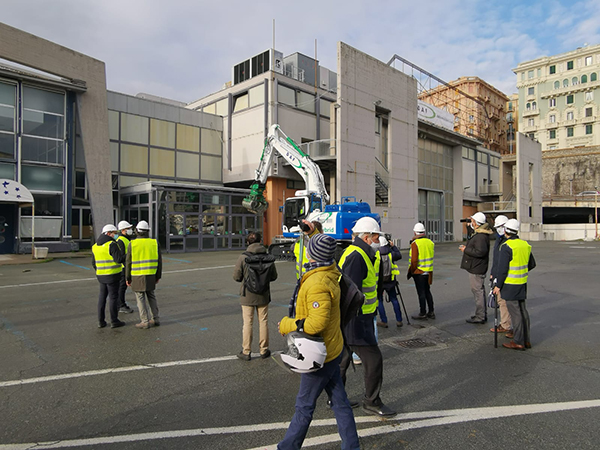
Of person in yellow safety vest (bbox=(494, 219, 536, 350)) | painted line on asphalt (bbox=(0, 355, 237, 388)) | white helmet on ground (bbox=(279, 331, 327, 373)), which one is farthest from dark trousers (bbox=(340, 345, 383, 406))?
person in yellow safety vest (bbox=(494, 219, 536, 350))

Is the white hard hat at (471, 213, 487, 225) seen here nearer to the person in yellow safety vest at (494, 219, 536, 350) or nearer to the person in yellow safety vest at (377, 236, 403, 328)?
the person in yellow safety vest at (494, 219, 536, 350)

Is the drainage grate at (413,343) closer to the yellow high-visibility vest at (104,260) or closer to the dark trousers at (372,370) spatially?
the dark trousers at (372,370)

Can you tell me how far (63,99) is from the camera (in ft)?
69.7

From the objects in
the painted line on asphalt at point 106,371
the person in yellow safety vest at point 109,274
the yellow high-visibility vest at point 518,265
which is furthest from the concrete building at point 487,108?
the painted line on asphalt at point 106,371

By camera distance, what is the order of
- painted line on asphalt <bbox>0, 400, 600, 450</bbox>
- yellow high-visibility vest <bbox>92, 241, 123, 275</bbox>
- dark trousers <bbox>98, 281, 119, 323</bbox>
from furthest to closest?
yellow high-visibility vest <bbox>92, 241, 123, 275</bbox> < dark trousers <bbox>98, 281, 119, 323</bbox> < painted line on asphalt <bbox>0, 400, 600, 450</bbox>

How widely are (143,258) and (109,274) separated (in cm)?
71

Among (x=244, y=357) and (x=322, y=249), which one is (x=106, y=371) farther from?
(x=322, y=249)

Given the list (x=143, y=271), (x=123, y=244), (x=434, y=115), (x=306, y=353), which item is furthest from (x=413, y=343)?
(x=434, y=115)

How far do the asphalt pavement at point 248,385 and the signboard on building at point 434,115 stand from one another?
1136 inches

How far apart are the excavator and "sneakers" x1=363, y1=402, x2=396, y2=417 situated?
10.6 m

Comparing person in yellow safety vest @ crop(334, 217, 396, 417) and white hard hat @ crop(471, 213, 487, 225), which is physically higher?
white hard hat @ crop(471, 213, 487, 225)

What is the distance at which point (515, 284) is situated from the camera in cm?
576

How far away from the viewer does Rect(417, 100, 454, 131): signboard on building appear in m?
34.3

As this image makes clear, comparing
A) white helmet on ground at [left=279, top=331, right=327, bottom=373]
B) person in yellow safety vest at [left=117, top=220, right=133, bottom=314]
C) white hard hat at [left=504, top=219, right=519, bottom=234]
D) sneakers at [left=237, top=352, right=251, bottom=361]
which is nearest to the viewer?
white helmet on ground at [left=279, top=331, right=327, bottom=373]
